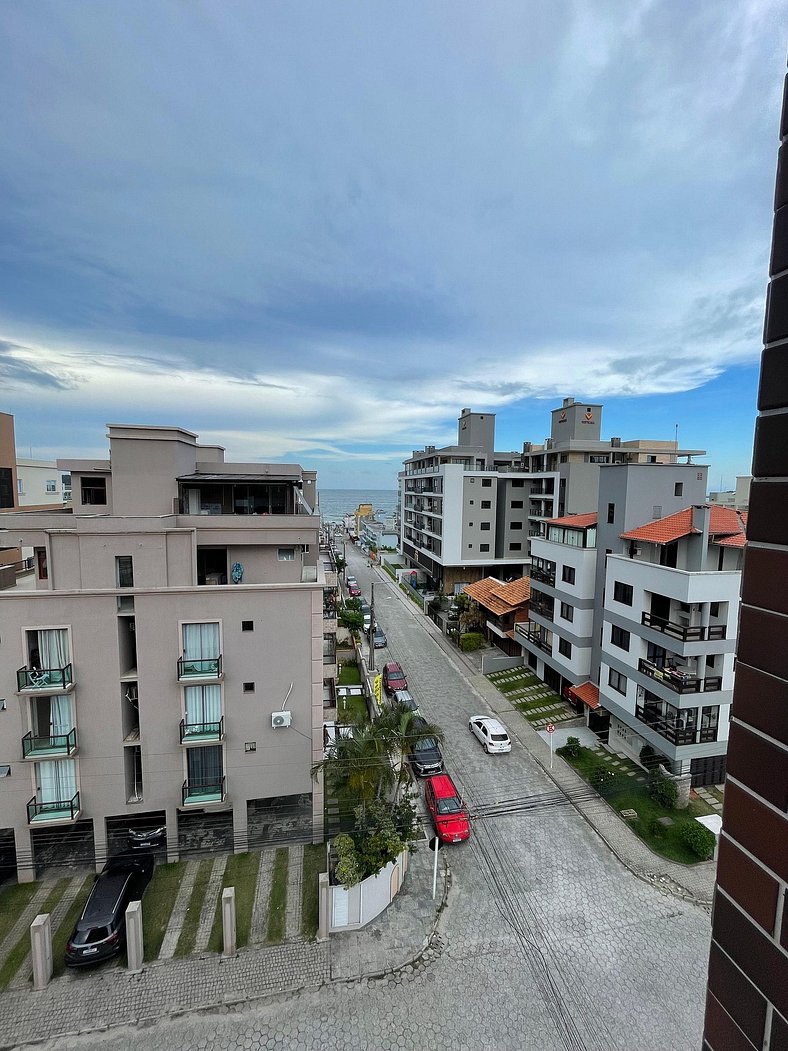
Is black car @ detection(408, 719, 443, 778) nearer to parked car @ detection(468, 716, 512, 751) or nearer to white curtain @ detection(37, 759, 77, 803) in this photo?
parked car @ detection(468, 716, 512, 751)

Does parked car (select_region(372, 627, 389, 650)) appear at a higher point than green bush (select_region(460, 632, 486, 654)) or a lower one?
lower

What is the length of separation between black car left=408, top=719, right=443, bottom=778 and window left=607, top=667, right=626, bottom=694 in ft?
27.5

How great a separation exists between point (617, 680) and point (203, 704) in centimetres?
1723

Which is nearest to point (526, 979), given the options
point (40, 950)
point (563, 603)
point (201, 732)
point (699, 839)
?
point (699, 839)

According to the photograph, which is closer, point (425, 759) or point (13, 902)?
point (13, 902)

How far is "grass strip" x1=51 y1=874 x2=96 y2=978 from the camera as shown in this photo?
1224 cm

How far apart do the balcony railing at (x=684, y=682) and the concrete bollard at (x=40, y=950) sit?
20231 mm

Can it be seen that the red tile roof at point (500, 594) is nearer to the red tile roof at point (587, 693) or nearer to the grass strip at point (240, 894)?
the red tile roof at point (587, 693)

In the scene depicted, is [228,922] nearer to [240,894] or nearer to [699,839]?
[240,894]

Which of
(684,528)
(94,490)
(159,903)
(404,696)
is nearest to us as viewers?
(159,903)

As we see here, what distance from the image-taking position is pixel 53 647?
574 inches

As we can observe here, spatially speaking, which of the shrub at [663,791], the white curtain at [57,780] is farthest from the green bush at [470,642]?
the white curtain at [57,780]

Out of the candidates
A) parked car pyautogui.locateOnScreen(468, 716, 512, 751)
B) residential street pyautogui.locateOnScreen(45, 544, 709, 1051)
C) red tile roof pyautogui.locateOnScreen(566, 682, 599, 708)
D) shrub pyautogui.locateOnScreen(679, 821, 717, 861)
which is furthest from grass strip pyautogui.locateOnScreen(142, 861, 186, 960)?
red tile roof pyautogui.locateOnScreen(566, 682, 599, 708)

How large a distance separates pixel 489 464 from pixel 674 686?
35.8 meters
